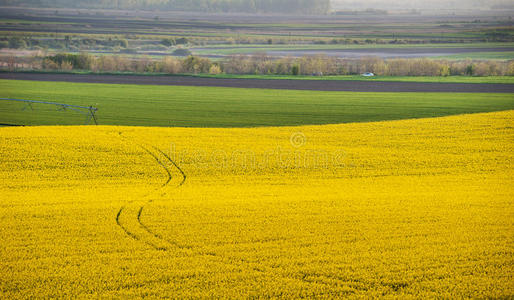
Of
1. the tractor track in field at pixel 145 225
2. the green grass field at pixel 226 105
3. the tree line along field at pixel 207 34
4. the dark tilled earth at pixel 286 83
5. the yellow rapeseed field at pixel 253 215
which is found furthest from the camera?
the tree line along field at pixel 207 34

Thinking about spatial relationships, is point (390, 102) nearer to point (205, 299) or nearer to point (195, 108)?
point (195, 108)

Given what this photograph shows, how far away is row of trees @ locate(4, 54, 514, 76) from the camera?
60.3 metres

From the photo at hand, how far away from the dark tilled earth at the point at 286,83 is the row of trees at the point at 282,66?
6.22 metres

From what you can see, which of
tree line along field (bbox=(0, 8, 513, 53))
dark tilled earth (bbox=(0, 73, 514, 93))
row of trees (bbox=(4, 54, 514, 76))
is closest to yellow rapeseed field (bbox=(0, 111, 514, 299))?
dark tilled earth (bbox=(0, 73, 514, 93))

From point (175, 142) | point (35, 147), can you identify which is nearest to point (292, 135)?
point (175, 142)

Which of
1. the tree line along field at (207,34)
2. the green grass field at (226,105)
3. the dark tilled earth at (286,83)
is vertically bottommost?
the tree line along field at (207,34)

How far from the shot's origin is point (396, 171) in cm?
1919

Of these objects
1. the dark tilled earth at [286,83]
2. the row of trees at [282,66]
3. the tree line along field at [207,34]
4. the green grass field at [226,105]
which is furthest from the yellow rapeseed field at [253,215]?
the tree line along field at [207,34]

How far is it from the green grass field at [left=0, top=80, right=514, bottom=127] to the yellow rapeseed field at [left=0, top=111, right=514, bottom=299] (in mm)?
10799

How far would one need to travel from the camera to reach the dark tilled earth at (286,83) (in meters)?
47.7

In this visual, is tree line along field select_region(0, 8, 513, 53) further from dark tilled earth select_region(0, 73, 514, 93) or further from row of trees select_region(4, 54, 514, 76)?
dark tilled earth select_region(0, 73, 514, 93)

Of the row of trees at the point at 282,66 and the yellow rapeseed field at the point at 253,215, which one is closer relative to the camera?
the yellow rapeseed field at the point at 253,215

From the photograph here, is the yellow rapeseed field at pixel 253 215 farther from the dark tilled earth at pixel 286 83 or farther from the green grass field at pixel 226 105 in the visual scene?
the dark tilled earth at pixel 286 83

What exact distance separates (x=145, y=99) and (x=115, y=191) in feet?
91.3
